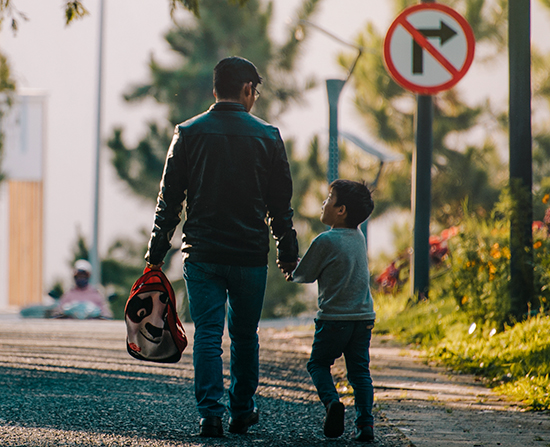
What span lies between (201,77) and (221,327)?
17.4 meters

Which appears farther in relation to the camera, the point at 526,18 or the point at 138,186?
the point at 138,186

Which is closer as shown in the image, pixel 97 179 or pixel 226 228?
pixel 226 228

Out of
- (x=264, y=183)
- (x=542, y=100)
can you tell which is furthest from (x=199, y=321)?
(x=542, y=100)

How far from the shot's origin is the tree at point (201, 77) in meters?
20.6

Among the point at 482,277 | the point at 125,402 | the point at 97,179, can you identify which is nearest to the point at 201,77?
the point at 97,179

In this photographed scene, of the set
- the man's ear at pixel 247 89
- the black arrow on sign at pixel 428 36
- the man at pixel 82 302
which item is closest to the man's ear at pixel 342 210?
the man's ear at pixel 247 89

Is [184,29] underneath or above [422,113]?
above

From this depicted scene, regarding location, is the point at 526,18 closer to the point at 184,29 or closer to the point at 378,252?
the point at 378,252

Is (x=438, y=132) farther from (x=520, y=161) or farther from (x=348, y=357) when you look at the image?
(x=348, y=357)

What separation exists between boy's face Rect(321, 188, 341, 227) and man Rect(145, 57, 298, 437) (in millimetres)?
186

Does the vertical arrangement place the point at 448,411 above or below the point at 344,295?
below

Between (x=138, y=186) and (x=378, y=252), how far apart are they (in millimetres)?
7179

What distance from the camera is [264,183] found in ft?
12.3

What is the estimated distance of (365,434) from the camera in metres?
3.51
